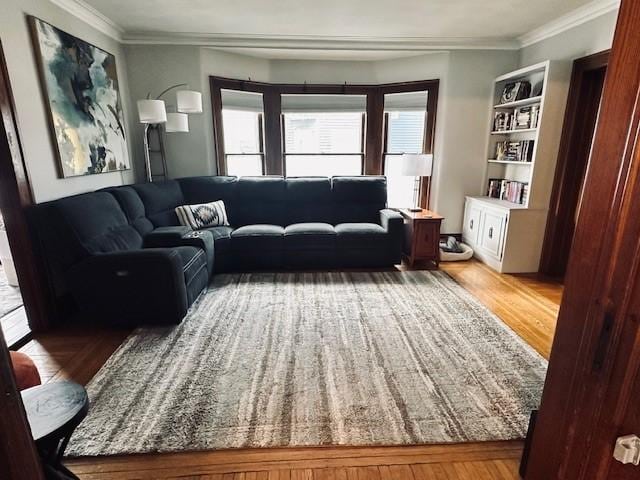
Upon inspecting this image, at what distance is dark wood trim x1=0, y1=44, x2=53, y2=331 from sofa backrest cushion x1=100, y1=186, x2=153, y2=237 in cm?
77

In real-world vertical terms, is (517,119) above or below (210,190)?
above

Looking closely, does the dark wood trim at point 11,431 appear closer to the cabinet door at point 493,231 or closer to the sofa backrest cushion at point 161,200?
the sofa backrest cushion at point 161,200

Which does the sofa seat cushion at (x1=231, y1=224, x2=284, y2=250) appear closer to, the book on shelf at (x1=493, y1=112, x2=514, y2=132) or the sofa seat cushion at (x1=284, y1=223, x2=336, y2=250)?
the sofa seat cushion at (x1=284, y1=223, x2=336, y2=250)

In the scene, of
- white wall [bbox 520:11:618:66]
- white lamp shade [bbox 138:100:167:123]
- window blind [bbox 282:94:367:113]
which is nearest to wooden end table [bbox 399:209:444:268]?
window blind [bbox 282:94:367:113]

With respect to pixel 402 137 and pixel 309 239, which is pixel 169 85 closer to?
pixel 309 239

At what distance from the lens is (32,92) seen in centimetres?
261

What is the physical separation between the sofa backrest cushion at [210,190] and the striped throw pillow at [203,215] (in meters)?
0.14

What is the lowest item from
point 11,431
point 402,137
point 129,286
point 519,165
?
point 129,286

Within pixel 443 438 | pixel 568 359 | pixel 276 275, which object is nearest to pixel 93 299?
pixel 276 275

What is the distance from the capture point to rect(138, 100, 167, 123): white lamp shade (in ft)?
11.4

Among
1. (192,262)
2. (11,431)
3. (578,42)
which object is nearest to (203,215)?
(192,262)

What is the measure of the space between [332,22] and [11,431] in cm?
403

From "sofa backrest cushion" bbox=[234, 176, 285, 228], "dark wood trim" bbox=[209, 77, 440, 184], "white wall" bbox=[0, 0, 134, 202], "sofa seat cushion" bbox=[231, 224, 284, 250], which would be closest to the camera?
"white wall" bbox=[0, 0, 134, 202]

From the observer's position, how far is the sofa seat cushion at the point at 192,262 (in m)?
2.86
